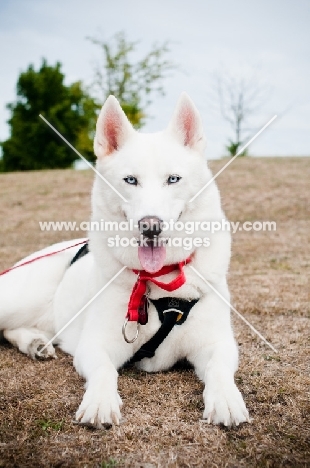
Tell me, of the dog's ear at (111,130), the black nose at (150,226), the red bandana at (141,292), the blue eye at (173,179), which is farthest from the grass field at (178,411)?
the dog's ear at (111,130)

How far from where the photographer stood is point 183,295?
9.97 feet

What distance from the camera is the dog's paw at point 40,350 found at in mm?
3564

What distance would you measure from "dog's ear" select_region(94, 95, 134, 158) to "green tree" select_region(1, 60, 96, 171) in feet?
90.1

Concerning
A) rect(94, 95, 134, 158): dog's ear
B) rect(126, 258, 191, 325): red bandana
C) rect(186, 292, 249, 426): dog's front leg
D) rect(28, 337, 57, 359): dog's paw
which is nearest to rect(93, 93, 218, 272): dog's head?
rect(94, 95, 134, 158): dog's ear

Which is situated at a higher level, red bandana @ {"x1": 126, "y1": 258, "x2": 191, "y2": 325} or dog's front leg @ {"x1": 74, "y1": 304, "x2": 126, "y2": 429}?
red bandana @ {"x1": 126, "y1": 258, "x2": 191, "y2": 325}

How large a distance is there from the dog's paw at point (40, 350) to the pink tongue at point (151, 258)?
1159 mm

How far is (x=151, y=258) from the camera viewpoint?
9.55ft

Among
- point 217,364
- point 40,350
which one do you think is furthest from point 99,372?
point 40,350

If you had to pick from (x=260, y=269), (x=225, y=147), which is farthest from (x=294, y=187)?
(x=225, y=147)

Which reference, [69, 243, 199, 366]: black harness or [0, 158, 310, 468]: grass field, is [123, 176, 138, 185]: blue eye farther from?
[0, 158, 310, 468]: grass field

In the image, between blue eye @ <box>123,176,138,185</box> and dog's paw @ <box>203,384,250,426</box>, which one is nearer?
dog's paw @ <box>203,384,250,426</box>

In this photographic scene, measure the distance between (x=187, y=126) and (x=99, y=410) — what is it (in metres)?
1.79

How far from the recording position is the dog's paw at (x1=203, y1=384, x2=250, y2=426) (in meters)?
2.41

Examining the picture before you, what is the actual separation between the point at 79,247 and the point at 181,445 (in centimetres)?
243
